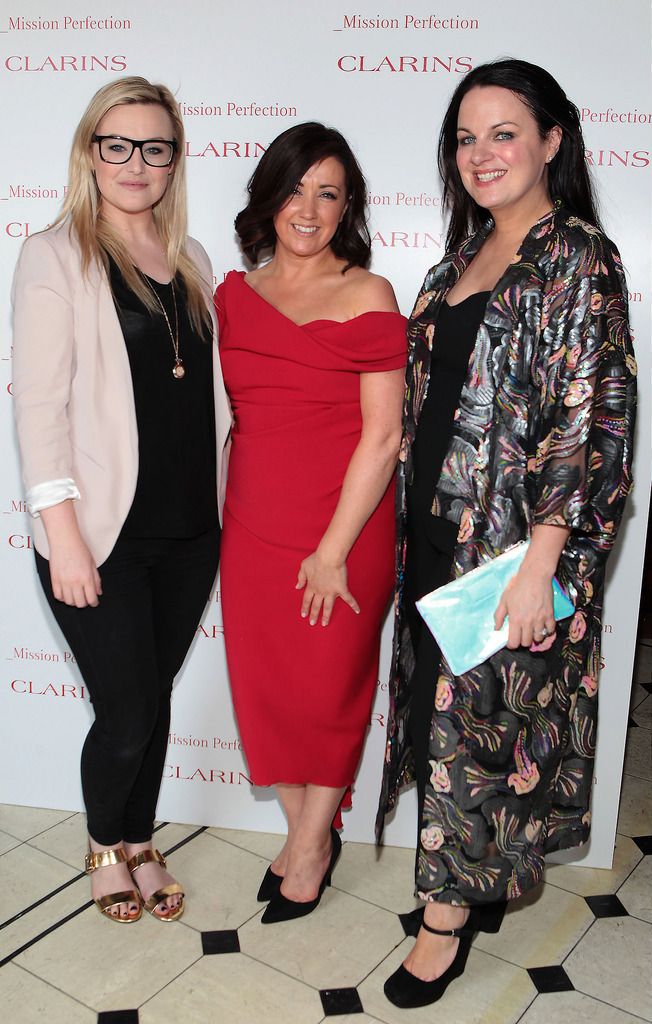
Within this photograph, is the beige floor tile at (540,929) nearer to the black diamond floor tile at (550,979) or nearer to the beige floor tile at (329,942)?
the black diamond floor tile at (550,979)

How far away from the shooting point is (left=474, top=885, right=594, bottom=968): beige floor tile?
246cm

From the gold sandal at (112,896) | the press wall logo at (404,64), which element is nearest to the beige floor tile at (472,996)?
the gold sandal at (112,896)

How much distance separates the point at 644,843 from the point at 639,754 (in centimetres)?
62

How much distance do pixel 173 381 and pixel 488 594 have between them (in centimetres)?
84

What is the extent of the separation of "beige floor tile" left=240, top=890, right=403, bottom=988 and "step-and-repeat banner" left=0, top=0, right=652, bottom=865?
38 centimetres

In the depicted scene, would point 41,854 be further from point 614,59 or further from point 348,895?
point 614,59

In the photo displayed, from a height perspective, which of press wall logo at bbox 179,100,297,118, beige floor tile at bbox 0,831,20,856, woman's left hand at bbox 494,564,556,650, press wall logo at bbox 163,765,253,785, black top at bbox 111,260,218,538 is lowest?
beige floor tile at bbox 0,831,20,856

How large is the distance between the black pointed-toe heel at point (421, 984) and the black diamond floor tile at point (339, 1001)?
0.07 meters

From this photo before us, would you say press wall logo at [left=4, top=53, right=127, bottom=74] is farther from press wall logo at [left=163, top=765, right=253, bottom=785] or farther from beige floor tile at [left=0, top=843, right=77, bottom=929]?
beige floor tile at [left=0, top=843, right=77, bottom=929]

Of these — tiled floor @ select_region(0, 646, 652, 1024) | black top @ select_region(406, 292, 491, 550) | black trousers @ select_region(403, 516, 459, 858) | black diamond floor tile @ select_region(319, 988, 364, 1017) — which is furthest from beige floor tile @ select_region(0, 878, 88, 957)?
black top @ select_region(406, 292, 491, 550)

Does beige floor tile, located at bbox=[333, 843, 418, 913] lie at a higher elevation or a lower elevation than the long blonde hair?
lower

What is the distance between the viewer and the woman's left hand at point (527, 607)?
2008mm

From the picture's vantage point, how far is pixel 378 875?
2.79 meters

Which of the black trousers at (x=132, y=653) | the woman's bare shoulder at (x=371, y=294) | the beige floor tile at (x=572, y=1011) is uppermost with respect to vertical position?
the woman's bare shoulder at (x=371, y=294)
